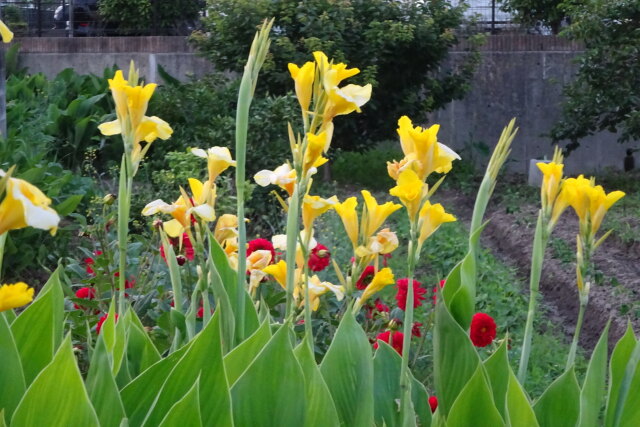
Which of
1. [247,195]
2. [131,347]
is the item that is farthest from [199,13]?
[131,347]

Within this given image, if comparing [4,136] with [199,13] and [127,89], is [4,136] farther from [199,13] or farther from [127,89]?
[199,13]

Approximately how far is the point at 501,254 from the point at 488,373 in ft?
17.7

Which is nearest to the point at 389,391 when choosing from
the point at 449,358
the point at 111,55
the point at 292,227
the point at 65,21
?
the point at 449,358

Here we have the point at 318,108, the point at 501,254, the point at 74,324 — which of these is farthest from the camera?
the point at 501,254

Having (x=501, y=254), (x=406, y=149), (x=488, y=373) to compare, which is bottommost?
(x=501, y=254)

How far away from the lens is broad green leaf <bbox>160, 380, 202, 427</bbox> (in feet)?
3.85

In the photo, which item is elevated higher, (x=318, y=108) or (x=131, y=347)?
(x=318, y=108)

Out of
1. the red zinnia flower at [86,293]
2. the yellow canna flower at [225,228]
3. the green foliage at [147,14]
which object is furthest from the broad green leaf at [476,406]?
the green foliage at [147,14]

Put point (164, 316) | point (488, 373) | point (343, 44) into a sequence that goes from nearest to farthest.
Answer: point (488, 373) → point (164, 316) → point (343, 44)

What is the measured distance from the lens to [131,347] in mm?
1673

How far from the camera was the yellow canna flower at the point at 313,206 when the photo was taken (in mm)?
1530

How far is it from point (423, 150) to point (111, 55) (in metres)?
10.1

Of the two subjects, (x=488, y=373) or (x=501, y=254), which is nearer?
(x=488, y=373)

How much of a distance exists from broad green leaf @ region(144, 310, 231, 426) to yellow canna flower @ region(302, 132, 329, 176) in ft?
0.85
